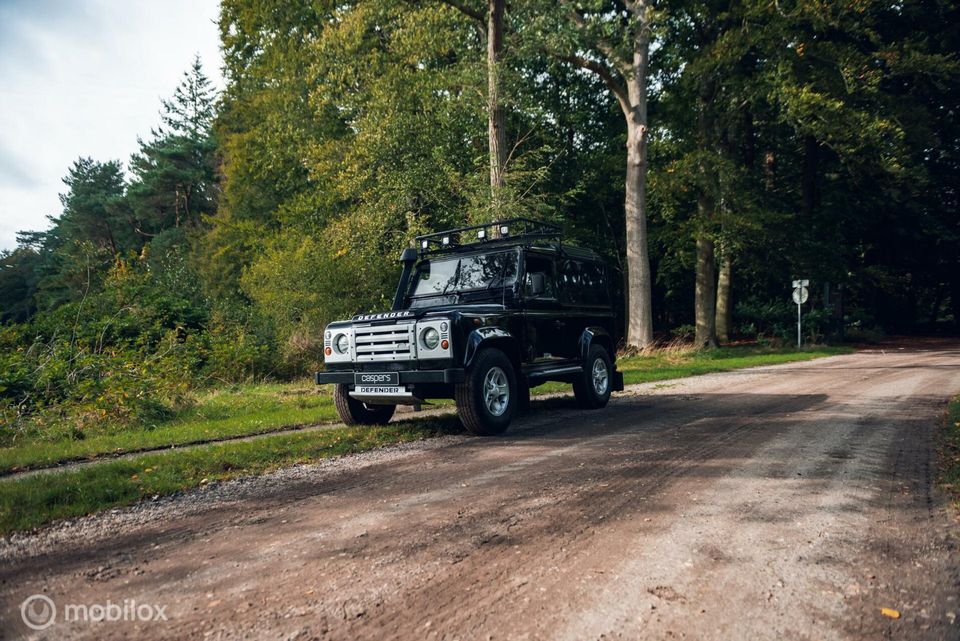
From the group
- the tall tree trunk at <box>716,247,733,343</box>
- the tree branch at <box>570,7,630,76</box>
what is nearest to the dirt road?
the tree branch at <box>570,7,630,76</box>

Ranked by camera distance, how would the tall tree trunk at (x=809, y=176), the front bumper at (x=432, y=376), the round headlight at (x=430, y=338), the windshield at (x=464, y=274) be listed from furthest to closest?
the tall tree trunk at (x=809, y=176), the windshield at (x=464, y=274), the round headlight at (x=430, y=338), the front bumper at (x=432, y=376)

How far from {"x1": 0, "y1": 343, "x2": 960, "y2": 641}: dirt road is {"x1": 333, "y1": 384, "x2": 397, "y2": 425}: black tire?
1.99 metres

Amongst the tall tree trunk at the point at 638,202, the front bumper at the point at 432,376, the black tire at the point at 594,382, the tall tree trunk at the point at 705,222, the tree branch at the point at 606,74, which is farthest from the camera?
the tall tree trunk at the point at 705,222

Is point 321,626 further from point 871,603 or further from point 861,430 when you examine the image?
point 861,430

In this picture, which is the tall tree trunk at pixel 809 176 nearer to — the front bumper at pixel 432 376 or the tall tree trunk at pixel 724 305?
the tall tree trunk at pixel 724 305

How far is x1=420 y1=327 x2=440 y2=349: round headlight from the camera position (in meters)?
7.54

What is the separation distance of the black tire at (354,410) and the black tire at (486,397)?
1661 mm

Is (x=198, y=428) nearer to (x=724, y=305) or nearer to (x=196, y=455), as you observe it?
(x=196, y=455)

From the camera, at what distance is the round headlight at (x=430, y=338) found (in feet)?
24.7

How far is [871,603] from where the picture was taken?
9.66ft

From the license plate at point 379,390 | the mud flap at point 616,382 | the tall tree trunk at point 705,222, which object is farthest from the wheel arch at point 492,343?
the tall tree trunk at point 705,222

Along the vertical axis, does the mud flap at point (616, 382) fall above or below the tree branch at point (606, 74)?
below

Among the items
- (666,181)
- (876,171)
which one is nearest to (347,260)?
(666,181)

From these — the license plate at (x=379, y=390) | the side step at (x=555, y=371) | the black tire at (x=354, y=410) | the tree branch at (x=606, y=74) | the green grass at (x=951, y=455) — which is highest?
the tree branch at (x=606, y=74)
